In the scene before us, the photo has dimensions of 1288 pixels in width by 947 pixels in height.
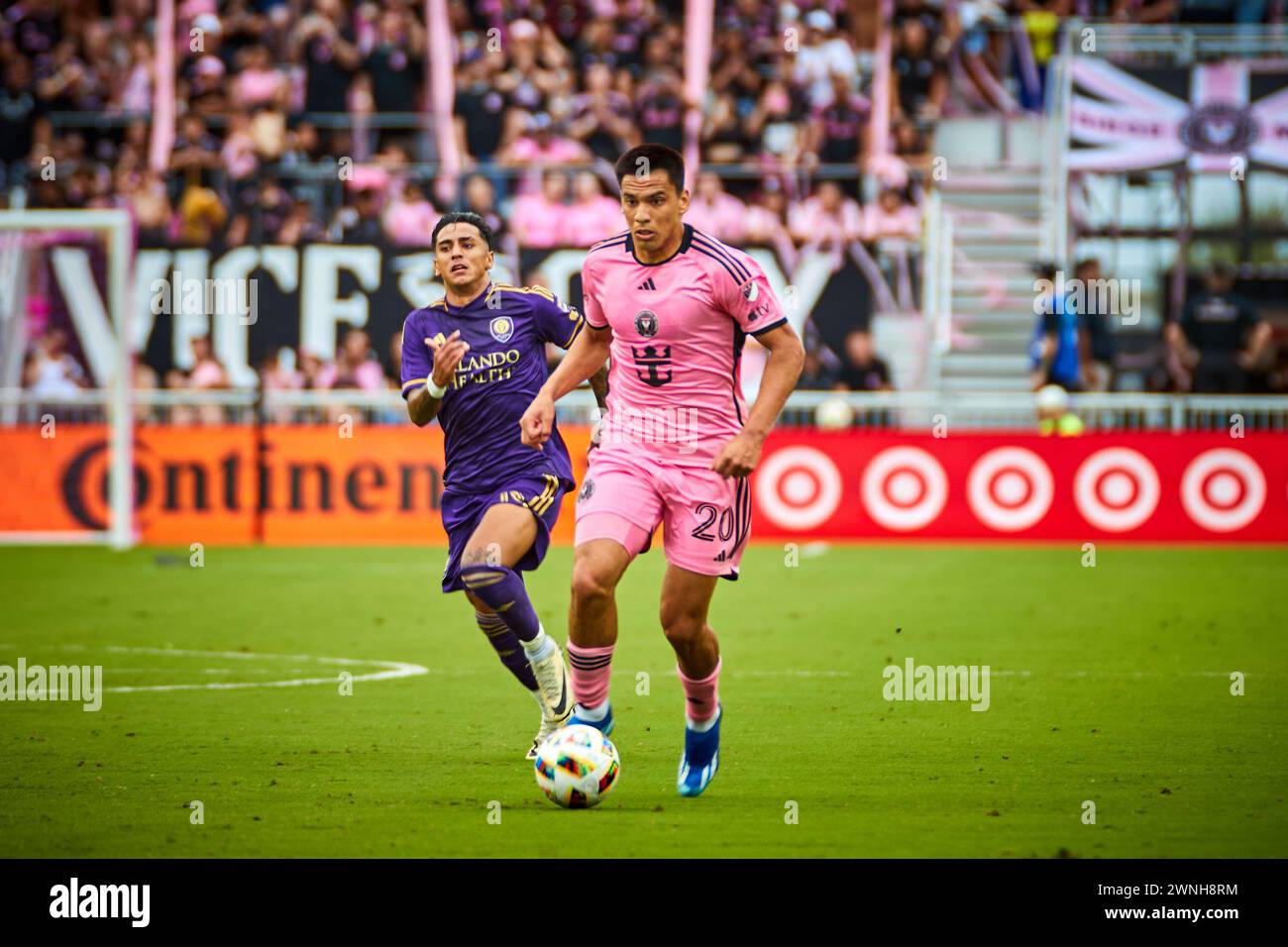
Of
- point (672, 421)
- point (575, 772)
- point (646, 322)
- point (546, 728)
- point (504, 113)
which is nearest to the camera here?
point (575, 772)

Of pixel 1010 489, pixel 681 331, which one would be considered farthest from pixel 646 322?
pixel 1010 489

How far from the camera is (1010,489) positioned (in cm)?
2012

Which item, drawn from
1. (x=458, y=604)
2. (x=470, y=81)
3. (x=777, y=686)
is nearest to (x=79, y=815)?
(x=777, y=686)

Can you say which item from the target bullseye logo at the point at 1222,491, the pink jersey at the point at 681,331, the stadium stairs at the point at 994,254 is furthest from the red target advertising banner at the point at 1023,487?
the pink jersey at the point at 681,331

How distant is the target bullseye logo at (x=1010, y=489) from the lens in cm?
2002

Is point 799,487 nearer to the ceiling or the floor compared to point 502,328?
nearer to the floor

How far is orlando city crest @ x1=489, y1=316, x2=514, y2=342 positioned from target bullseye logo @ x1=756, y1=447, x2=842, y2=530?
432 inches

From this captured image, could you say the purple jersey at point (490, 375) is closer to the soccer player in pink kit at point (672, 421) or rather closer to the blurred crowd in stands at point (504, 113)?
the soccer player in pink kit at point (672, 421)

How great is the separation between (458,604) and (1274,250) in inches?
530

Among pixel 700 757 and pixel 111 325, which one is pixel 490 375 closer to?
pixel 700 757

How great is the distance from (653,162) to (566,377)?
3.14 ft

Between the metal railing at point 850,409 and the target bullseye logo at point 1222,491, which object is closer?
the target bullseye logo at point 1222,491

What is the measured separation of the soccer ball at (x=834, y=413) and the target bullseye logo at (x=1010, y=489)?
1.43 m

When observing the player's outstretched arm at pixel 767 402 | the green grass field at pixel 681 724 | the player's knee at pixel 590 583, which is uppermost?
the player's outstretched arm at pixel 767 402
